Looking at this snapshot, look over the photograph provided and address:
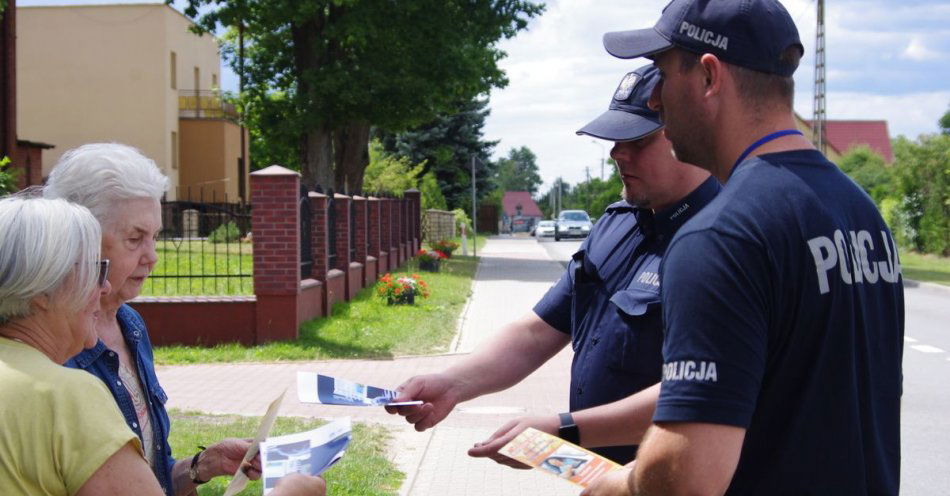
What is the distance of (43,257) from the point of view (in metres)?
2.20

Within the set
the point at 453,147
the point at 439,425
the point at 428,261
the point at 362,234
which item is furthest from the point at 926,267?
the point at 453,147

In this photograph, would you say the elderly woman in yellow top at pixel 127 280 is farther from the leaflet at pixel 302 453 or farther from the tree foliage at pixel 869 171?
the tree foliage at pixel 869 171

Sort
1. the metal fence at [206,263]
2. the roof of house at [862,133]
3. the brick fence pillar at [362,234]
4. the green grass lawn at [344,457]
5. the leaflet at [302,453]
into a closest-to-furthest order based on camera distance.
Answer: the leaflet at [302,453] < the green grass lawn at [344,457] < the metal fence at [206,263] < the brick fence pillar at [362,234] < the roof of house at [862,133]

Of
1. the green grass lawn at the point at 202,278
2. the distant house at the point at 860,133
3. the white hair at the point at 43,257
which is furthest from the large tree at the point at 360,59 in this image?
the distant house at the point at 860,133

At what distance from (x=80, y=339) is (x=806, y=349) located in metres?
1.56

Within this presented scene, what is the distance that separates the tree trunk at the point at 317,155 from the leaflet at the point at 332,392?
2567 centimetres

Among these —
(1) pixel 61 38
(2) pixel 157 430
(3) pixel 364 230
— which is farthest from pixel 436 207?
(2) pixel 157 430

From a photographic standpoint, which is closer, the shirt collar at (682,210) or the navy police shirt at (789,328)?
the navy police shirt at (789,328)

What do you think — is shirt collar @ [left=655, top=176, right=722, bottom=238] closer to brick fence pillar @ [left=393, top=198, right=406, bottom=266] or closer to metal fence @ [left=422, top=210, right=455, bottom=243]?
brick fence pillar @ [left=393, top=198, right=406, bottom=266]

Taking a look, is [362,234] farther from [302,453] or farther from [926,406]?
[302,453]

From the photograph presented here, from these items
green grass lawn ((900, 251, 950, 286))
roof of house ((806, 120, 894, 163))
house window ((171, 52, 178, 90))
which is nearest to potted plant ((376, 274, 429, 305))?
green grass lawn ((900, 251, 950, 286))

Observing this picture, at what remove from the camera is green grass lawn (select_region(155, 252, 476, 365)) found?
1201cm

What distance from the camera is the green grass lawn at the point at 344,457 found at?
20.7 ft

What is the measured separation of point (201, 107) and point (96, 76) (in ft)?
16.0
